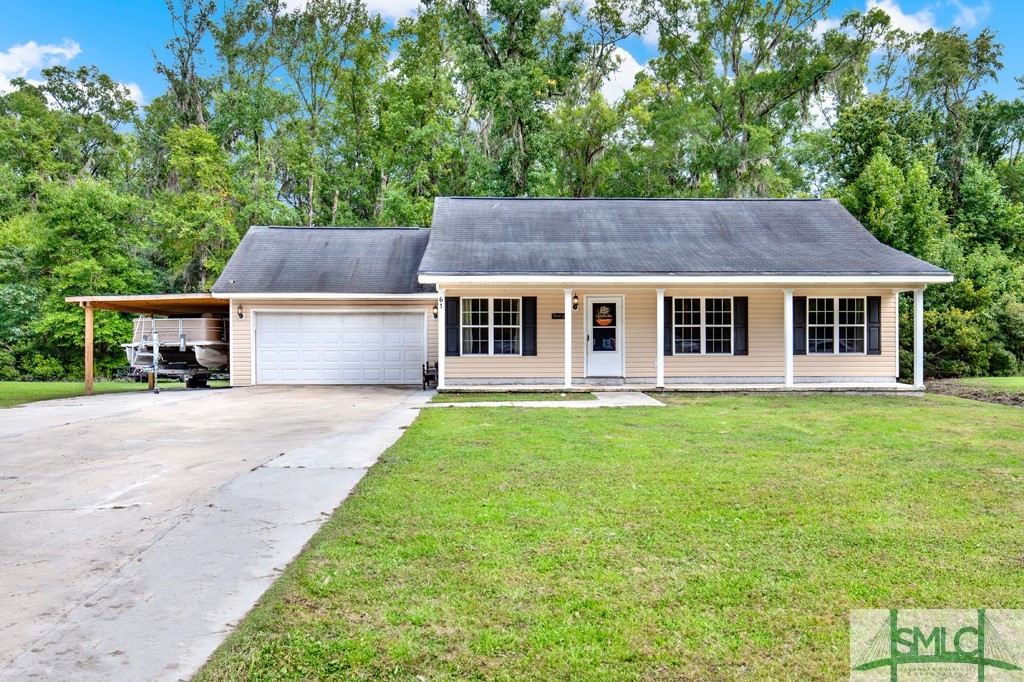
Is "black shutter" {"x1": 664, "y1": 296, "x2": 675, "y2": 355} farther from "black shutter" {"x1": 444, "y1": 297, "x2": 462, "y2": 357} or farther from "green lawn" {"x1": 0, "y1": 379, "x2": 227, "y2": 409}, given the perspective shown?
"green lawn" {"x1": 0, "y1": 379, "x2": 227, "y2": 409}

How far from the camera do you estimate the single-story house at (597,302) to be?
41.6 feet

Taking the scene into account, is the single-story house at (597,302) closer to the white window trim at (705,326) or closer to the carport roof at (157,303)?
the white window trim at (705,326)

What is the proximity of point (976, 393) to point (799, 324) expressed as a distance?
3.80m

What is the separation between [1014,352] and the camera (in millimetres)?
17469

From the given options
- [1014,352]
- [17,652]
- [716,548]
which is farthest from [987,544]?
[1014,352]

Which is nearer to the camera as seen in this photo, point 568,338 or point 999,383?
point 568,338

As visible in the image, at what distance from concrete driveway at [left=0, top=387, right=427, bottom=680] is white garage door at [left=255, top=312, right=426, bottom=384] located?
642 cm

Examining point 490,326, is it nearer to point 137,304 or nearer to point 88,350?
point 137,304

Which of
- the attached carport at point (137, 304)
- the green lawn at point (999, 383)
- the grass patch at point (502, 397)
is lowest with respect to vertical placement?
the green lawn at point (999, 383)

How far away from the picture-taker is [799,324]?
13383mm

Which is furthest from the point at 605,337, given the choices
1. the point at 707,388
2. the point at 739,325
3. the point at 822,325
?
the point at 822,325

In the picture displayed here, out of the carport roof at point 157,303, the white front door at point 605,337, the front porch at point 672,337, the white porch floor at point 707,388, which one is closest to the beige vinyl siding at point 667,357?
the front porch at point 672,337

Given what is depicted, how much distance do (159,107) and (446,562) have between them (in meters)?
35.4

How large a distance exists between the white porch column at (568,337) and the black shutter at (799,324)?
5140mm
